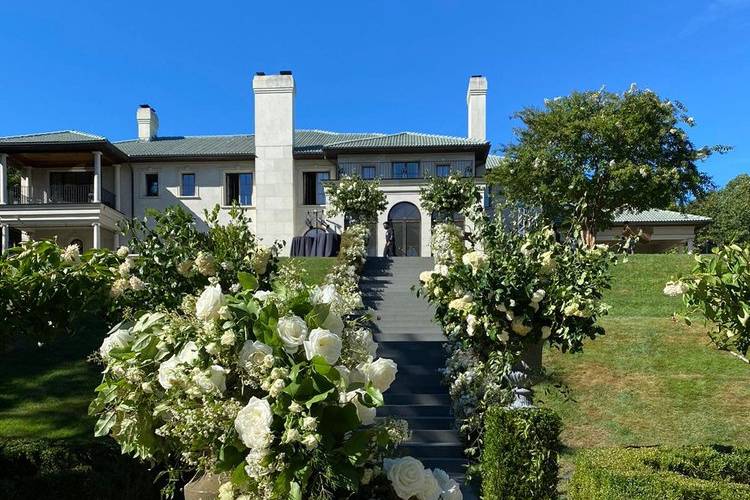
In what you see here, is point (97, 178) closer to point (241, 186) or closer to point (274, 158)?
point (241, 186)

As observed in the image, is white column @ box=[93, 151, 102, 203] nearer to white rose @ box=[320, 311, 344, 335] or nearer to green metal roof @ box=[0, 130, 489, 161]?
green metal roof @ box=[0, 130, 489, 161]

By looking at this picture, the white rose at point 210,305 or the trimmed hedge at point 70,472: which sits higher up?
the white rose at point 210,305

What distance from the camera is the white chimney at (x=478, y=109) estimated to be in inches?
1341

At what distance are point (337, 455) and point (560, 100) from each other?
29.1 m

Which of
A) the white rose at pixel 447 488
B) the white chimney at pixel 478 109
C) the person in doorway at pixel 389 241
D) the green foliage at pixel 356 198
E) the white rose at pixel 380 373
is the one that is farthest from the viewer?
the white chimney at pixel 478 109

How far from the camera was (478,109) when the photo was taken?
34.1m

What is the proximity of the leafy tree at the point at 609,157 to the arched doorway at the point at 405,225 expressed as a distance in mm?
4949

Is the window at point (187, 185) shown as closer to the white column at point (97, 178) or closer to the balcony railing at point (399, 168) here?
the white column at point (97, 178)

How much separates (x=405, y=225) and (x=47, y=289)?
25.7 meters

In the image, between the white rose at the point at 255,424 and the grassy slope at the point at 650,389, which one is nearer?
the white rose at the point at 255,424

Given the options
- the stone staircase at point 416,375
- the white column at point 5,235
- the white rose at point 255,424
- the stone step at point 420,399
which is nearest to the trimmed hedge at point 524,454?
the stone staircase at point 416,375

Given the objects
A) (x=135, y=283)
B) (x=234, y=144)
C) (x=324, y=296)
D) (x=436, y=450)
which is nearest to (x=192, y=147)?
(x=234, y=144)

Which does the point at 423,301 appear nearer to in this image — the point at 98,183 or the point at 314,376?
the point at 314,376

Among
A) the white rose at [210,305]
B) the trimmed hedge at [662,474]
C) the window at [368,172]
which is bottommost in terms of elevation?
the trimmed hedge at [662,474]
